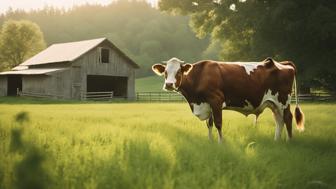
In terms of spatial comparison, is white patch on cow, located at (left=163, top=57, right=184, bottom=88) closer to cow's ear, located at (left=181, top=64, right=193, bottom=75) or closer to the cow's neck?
cow's ear, located at (left=181, top=64, right=193, bottom=75)

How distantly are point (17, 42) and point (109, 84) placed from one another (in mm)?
30854

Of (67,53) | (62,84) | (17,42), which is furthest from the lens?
(17,42)

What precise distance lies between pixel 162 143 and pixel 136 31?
11140 centimetres

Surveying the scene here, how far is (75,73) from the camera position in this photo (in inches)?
1510

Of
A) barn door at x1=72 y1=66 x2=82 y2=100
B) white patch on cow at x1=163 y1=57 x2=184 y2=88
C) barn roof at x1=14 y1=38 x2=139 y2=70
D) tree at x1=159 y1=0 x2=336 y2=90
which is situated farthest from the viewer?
barn roof at x1=14 y1=38 x2=139 y2=70

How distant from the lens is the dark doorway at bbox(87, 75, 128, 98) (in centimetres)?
4359

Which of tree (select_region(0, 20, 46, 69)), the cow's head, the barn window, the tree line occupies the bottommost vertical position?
the cow's head

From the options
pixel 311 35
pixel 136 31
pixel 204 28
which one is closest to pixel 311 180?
pixel 311 35

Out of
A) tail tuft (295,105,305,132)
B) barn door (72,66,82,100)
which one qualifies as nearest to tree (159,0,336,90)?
barn door (72,66,82,100)

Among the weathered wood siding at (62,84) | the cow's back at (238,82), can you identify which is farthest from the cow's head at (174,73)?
the weathered wood siding at (62,84)

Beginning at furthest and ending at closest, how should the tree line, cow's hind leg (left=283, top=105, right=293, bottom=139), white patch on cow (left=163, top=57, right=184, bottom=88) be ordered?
1. the tree line
2. cow's hind leg (left=283, top=105, right=293, bottom=139)
3. white patch on cow (left=163, top=57, right=184, bottom=88)

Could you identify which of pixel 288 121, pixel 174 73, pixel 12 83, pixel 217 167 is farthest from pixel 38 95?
pixel 217 167

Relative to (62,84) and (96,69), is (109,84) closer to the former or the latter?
(96,69)

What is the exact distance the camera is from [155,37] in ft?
364
